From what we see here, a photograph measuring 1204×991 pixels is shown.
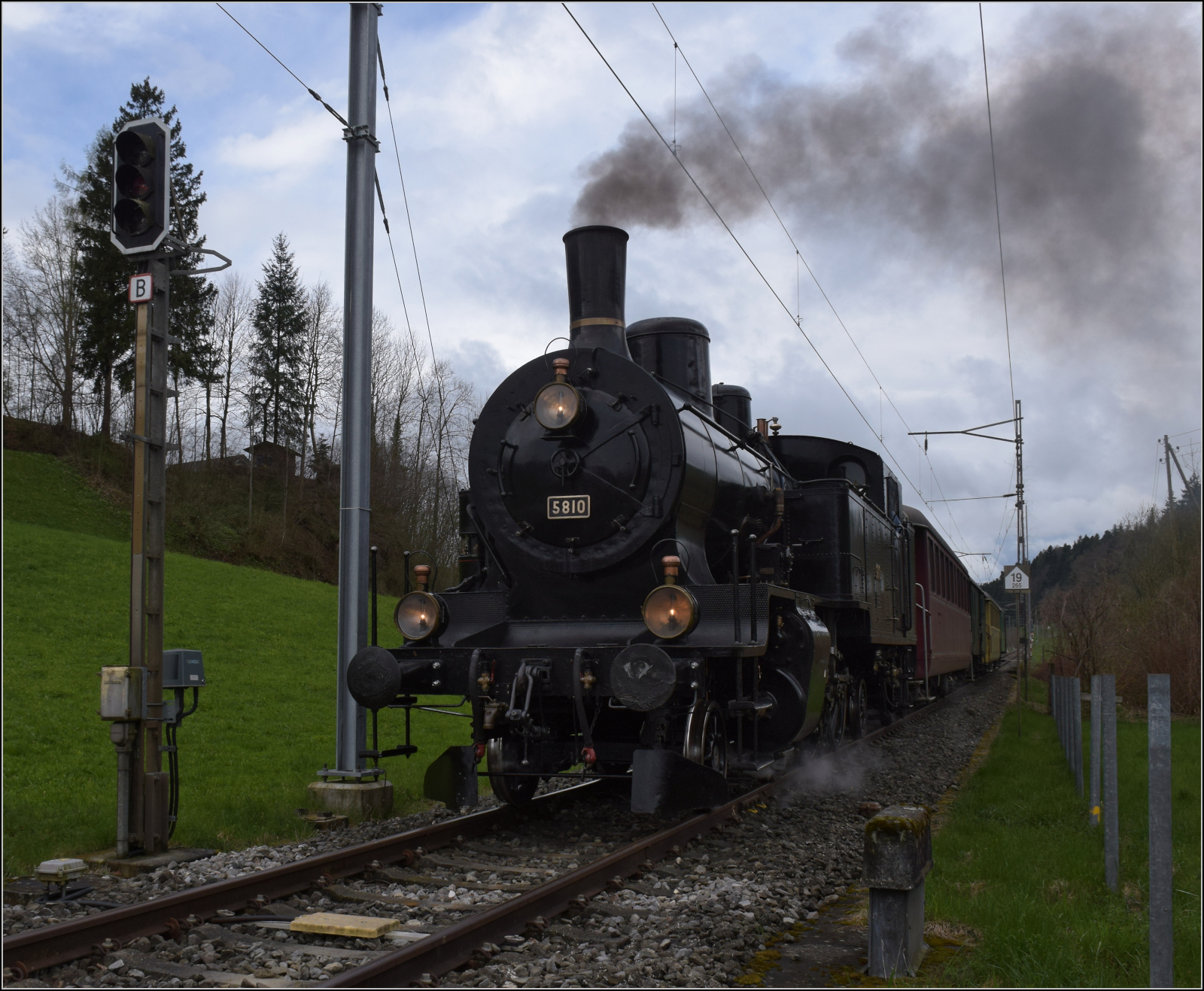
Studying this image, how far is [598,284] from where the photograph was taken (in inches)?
287

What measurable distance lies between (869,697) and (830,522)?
14.7 feet

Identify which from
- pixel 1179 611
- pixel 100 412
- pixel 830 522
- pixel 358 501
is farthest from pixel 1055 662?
pixel 100 412

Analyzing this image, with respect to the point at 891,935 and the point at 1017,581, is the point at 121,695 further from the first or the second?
the point at 1017,581

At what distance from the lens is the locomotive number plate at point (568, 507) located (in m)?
6.81

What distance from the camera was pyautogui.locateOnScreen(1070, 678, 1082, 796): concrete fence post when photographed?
27.8ft

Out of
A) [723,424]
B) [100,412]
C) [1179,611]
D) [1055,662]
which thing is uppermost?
[100,412]

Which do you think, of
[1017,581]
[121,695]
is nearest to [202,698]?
[121,695]

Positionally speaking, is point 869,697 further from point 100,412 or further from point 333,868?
point 100,412

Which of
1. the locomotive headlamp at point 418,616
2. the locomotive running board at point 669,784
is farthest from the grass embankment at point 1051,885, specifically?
the locomotive headlamp at point 418,616

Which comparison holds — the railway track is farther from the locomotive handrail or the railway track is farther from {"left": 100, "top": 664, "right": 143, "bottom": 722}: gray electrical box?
the locomotive handrail

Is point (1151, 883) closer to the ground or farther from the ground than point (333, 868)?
farther from the ground

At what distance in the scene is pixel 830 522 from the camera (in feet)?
28.4

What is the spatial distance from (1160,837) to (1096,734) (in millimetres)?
3131

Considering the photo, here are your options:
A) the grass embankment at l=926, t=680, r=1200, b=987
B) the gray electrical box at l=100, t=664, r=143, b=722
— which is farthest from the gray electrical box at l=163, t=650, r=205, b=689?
the grass embankment at l=926, t=680, r=1200, b=987
